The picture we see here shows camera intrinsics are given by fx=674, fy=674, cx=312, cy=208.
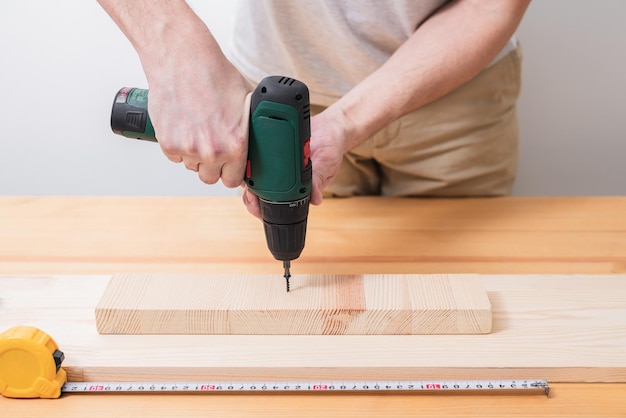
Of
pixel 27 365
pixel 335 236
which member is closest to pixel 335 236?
pixel 335 236

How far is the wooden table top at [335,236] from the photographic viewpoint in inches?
52.9

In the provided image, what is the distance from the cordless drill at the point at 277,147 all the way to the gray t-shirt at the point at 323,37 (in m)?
0.52

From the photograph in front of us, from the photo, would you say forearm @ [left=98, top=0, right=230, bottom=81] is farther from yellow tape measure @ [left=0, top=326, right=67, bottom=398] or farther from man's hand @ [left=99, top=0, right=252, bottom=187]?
yellow tape measure @ [left=0, top=326, right=67, bottom=398]

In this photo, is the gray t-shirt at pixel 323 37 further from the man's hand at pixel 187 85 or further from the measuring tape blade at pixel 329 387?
the measuring tape blade at pixel 329 387

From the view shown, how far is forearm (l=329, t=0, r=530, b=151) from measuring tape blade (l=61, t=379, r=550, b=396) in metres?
0.50

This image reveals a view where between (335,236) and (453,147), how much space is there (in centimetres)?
45

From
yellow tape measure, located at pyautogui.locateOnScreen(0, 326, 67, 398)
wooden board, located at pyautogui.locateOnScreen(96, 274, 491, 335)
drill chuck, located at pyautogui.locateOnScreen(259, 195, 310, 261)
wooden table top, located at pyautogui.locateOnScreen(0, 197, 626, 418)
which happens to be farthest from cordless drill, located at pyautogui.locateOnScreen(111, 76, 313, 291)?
yellow tape measure, located at pyautogui.locateOnScreen(0, 326, 67, 398)

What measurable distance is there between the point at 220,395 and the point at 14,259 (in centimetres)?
60

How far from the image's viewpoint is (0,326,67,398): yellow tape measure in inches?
39.4

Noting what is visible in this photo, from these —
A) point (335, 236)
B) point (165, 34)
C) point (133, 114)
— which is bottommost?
point (335, 236)

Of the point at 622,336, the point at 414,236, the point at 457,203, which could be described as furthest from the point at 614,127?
the point at 622,336

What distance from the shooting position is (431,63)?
140 cm

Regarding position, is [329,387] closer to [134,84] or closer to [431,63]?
[431,63]

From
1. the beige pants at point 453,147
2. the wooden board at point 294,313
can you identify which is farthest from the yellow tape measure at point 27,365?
the beige pants at point 453,147
